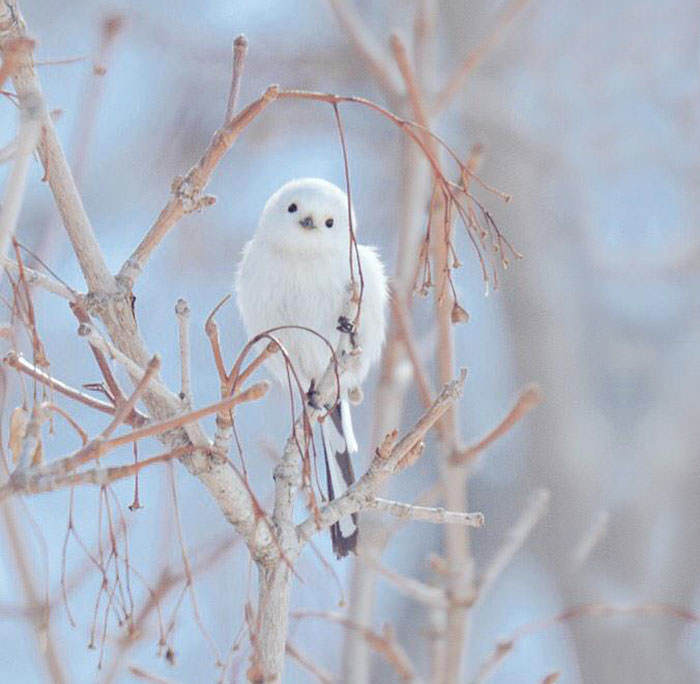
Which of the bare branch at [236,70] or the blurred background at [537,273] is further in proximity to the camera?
the blurred background at [537,273]

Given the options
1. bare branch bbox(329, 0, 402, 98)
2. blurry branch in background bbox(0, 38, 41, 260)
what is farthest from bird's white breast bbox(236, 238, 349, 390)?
blurry branch in background bbox(0, 38, 41, 260)

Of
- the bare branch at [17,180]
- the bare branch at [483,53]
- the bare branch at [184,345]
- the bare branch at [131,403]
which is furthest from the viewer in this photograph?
the bare branch at [483,53]

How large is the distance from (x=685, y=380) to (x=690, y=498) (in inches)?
17.8

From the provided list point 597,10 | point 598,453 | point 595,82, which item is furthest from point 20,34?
point 597,10

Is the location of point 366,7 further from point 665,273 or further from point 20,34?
point 20,34

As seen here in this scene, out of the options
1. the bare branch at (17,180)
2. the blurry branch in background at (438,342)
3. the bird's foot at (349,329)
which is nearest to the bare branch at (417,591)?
the blurry branch in background at (438,342)

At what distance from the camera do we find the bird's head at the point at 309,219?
90.4 inches

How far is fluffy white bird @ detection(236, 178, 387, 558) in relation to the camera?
2215mm

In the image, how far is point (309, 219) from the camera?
2.31 meters

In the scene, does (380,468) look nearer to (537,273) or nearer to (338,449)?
(338,449)

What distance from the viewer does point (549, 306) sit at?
192 inches

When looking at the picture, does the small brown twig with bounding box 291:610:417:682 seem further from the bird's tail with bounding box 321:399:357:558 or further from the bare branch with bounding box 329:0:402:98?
the bare branch with bounding box 329:0:402:98

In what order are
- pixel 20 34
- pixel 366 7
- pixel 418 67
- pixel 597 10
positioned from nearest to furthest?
pixel 20 34, pixel 418 67, pixel 366 7, pixel 597 10

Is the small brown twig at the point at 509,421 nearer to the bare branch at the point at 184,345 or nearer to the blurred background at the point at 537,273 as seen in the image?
the bare branch at the point at 184,345
